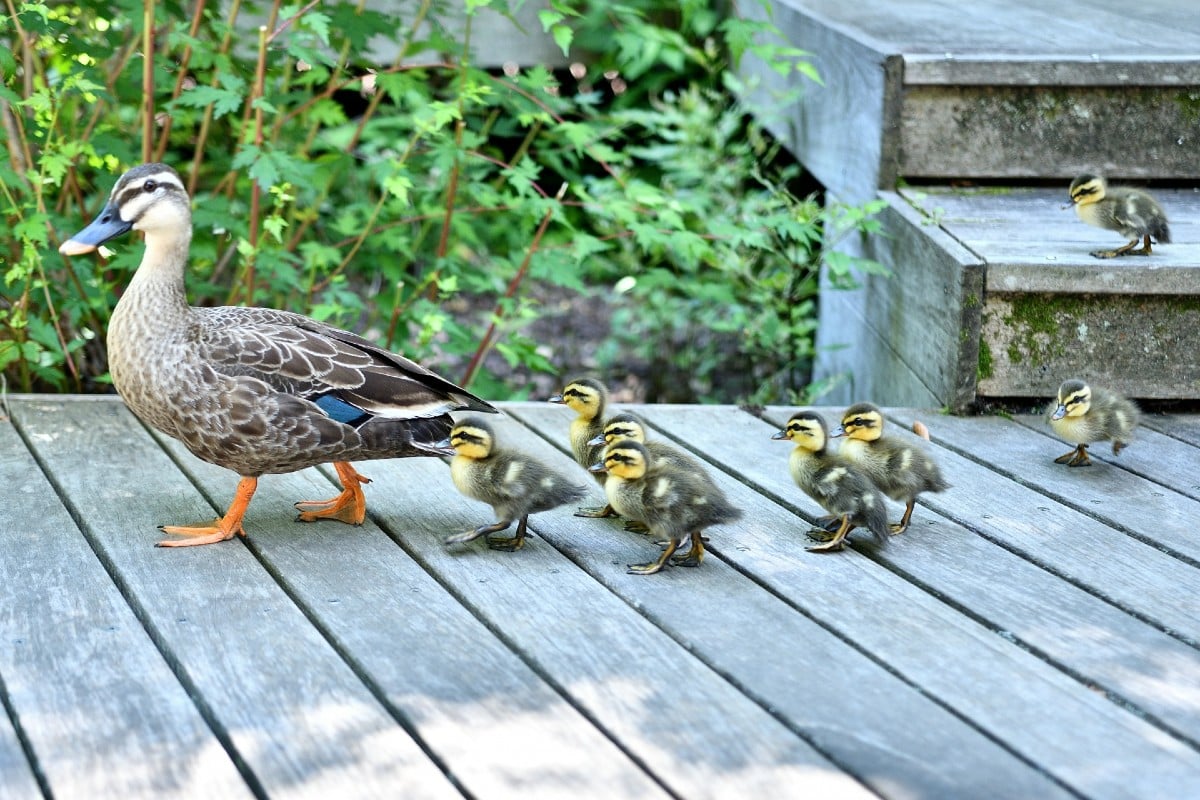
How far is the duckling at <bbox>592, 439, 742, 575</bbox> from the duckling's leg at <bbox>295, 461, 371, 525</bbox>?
0.74 meters

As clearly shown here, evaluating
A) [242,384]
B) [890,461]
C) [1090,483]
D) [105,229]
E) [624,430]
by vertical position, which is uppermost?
[105,229]

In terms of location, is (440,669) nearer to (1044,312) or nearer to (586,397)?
(586,397)

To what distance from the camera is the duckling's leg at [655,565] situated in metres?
3.65

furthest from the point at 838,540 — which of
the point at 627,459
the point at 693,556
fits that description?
the point at 627,459

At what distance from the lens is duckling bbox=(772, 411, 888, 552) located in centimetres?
377

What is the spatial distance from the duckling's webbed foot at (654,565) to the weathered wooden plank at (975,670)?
0.17 m

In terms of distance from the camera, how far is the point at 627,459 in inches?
146

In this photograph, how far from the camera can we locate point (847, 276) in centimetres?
590

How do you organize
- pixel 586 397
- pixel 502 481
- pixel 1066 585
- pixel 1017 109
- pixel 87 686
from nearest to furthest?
1. pixel 87 686
2. pixel 1066 585
3. pixel 502 481
4. pixel 586 397
5. pixel 1017 109

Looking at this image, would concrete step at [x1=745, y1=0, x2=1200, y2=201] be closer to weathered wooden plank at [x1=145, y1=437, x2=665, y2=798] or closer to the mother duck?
the mother duck

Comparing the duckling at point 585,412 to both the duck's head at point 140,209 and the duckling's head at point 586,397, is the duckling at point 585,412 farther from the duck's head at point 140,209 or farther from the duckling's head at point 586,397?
the duck's head at point 140,209

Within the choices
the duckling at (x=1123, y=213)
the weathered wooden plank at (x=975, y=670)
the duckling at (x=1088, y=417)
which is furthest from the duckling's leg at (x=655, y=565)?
the duckling at (x=1123, y=213)

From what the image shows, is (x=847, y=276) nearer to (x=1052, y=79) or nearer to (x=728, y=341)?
(x=1052, y=79)

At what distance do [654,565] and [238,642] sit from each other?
107 cm
